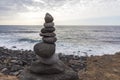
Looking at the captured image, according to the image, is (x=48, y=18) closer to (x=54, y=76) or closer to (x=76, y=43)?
(x=54, y=76)

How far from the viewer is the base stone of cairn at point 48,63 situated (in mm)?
6645

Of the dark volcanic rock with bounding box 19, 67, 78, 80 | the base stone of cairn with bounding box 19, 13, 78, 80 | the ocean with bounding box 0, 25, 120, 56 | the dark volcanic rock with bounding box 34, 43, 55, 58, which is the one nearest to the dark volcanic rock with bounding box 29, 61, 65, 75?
the base stone of cairn with bounding box 19, 13, 78, 80

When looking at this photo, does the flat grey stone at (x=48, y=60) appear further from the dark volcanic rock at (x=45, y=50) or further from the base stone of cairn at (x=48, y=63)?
the dark volcanic rock at (x=45, y=50)

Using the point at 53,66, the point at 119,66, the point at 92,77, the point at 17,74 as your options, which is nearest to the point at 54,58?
the point at 53,66

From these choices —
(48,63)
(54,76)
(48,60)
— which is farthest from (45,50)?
(54,76)

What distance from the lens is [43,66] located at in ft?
22.7

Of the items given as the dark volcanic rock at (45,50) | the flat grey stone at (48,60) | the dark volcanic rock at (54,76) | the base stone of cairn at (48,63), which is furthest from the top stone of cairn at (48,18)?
the dark volcanic rock at (54,76)

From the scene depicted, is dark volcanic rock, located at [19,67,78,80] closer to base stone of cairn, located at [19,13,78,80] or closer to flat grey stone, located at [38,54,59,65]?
base stone of cairn, located at [19,13,78,80]

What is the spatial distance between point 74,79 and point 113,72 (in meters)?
3.81

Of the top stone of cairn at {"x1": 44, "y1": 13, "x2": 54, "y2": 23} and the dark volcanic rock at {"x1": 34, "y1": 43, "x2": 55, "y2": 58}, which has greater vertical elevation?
the top stone of cairn at {"x1": 44, "y1": 13, "x2": 54, "y2": 23}

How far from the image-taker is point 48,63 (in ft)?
22.5

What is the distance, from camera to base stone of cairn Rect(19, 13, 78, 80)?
6.64 meters

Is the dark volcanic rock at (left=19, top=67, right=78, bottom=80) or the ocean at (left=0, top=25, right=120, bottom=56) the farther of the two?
the ocean at (left=0, top=25, right=120, bottom=56)

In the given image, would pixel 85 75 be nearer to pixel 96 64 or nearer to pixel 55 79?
pixel 96 64
